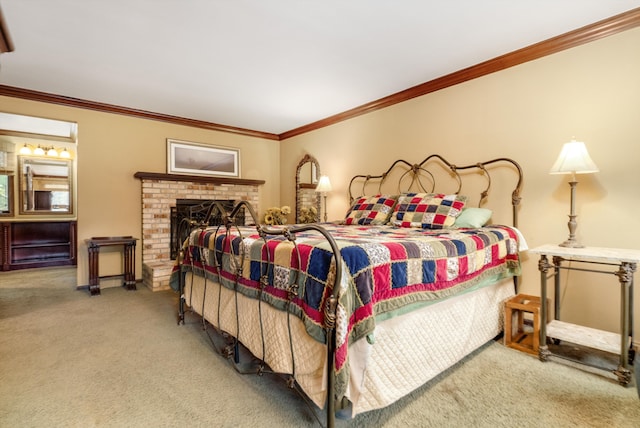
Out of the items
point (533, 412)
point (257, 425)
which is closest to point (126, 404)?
point (257, 425)

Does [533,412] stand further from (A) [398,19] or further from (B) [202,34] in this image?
(B) [202,34]

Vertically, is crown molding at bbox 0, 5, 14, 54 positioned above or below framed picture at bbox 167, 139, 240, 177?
above

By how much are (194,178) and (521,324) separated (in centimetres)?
436

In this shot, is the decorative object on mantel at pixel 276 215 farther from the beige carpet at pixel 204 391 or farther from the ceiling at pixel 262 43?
the beige carpet at pixel 204 391

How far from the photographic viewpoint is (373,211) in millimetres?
3252

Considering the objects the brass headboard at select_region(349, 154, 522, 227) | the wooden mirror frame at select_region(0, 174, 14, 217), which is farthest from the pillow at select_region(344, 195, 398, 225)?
the wooden mirror frame at select_region(0, 174, 14, 217)

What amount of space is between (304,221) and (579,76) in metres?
3.45

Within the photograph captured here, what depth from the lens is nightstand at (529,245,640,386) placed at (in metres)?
1.79

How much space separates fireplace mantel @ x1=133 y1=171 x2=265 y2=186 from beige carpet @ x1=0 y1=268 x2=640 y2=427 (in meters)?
2.24

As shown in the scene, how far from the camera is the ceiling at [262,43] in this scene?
82.7 inches

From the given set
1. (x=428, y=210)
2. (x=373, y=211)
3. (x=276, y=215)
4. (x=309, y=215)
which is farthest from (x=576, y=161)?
(x=276, y=215)

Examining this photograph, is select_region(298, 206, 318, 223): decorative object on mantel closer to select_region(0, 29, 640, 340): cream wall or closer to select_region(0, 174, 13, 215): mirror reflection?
select_region(0, 29, 640, 340): cream wall

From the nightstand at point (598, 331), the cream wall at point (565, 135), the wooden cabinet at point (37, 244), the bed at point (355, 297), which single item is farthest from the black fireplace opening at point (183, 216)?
the nightstand at point (598, 331)

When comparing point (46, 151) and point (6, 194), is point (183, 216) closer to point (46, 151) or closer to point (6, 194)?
point (46, 151)
